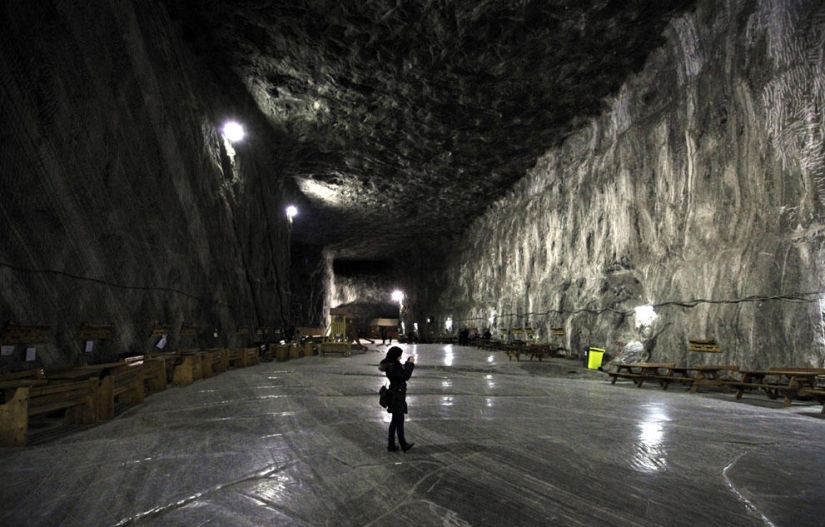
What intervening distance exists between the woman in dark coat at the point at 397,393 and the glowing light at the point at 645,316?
1140 centimetres

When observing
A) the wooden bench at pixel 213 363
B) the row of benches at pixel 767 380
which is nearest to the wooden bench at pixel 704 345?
the row of benches at pixel 767 380

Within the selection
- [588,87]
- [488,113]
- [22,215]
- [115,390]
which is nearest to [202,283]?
[22,215]

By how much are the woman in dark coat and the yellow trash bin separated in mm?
11564

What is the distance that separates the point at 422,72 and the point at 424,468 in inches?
563

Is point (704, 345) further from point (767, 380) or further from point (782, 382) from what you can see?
point (782, 382)

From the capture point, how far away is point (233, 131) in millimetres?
15617

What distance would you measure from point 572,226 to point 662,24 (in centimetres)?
837

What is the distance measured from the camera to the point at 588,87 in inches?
610

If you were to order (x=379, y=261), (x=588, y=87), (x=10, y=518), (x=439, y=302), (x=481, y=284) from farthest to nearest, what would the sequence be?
(x=379, y=261), (x=439, y=302), (x=481, y=284), (x=588, y=87), (x=10, y=518)

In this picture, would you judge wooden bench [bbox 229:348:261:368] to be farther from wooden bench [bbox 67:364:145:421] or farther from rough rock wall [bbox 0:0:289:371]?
wooden bench [bbox 67:364:145:421]

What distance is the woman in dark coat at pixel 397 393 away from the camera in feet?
13.6

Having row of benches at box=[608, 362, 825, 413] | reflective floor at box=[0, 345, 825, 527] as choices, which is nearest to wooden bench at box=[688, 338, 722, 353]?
row of benches at box=[608, 362, 825, 413]

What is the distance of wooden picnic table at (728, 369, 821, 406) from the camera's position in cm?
703

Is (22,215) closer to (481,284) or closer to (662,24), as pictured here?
(662,24)
